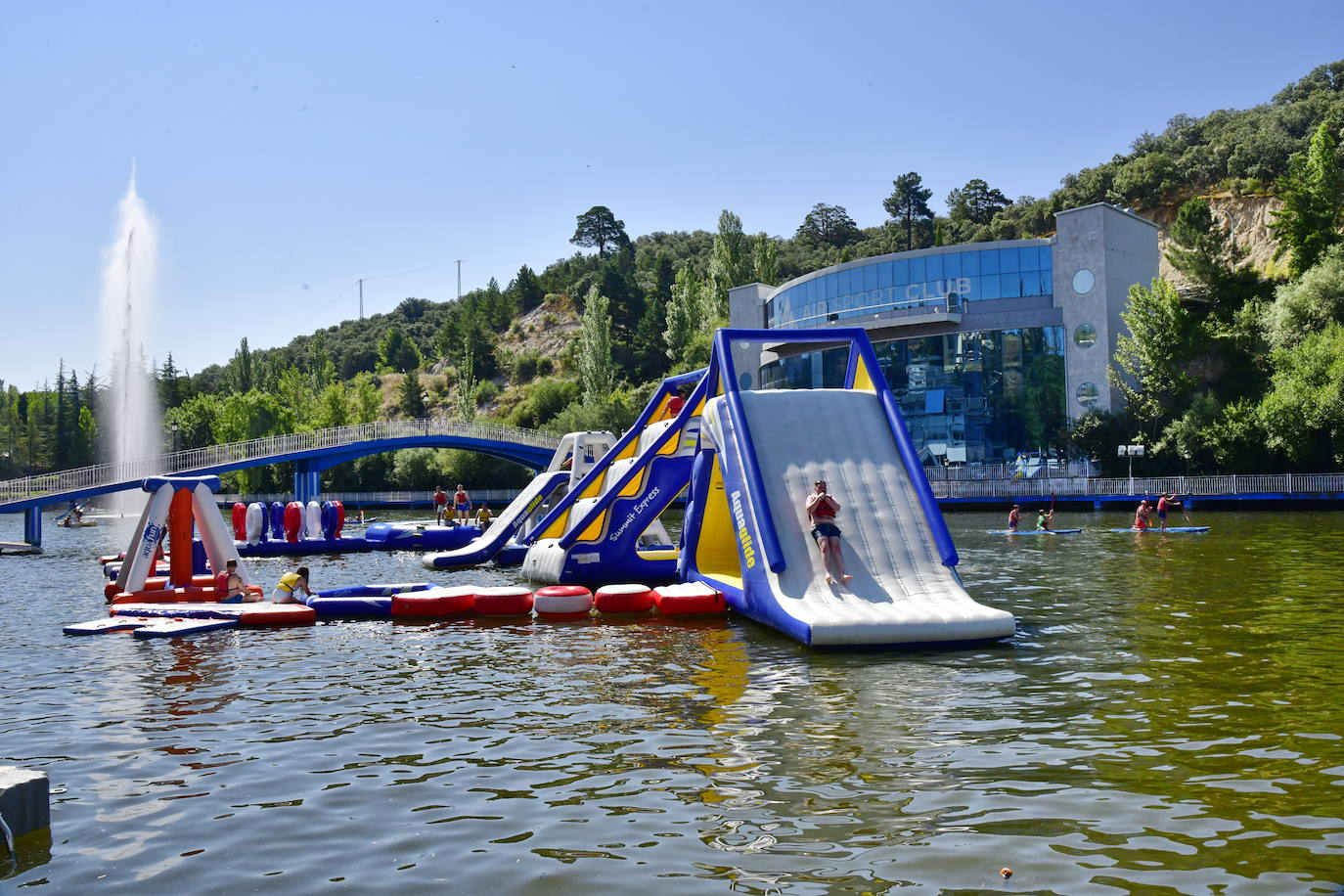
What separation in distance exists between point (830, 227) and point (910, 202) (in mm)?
14505

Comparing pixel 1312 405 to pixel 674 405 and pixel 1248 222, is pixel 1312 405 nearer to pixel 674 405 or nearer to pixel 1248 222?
pixel 674 405

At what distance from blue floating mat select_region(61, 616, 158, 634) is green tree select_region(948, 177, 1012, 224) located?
4613 inches

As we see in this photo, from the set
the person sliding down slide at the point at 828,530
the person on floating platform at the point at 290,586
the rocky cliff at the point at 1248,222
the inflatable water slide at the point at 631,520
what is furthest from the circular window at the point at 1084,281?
the person on floating platform at the point at 290,586

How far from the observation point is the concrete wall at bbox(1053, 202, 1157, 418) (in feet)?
211

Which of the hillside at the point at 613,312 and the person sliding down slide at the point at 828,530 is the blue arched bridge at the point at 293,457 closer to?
the hillside at the point at 613,312

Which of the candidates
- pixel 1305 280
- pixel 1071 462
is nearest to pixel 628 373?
pixel 1071 462

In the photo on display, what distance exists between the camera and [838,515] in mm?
17438

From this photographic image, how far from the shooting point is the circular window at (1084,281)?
64.6 m

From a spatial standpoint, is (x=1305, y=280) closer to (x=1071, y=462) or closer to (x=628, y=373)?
(x=1071, y=462)

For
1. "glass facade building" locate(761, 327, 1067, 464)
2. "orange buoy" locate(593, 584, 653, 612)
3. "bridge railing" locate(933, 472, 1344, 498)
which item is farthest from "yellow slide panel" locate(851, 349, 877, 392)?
"glass facade building" locate(761, 327, 1067, 464)

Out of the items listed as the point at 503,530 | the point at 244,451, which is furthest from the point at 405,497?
the point at 503,530

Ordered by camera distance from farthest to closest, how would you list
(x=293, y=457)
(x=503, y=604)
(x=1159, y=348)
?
(x=1159, y=348) < (x=293, y=457) < (x=503, y=604)

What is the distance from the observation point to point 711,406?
20.6m

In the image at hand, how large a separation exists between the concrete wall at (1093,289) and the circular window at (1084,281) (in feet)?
0.28
